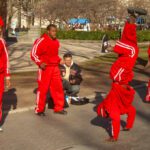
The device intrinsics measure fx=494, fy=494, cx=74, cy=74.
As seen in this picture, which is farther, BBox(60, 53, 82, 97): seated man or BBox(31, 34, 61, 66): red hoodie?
BBox(60, 53, 82, 97): seated man

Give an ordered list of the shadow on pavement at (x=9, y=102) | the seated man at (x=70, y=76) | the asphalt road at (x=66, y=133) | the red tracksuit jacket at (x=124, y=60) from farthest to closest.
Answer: the seated man at (x=70, y=76) → the shadow on pavement at (x=9, y=102) → the red tracksuit jacket at (x=124, y=60) → the asphalt road at (x=66, y=133)

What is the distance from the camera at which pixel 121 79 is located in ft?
24.9

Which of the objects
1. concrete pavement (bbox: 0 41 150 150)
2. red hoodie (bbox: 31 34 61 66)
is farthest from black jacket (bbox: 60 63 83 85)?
red hoodie (bbox: 31 34 61 66)

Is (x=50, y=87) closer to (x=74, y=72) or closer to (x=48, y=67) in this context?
(x=48, y=67)

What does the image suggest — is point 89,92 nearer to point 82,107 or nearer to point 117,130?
point 82,107

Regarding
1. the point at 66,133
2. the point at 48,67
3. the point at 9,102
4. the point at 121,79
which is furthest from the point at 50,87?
the point at 121,79

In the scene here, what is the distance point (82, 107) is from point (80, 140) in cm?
295

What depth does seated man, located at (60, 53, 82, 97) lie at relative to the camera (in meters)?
10.6

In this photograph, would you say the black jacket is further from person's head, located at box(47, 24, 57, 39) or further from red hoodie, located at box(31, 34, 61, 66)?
person's head, located at box(47, 24, 57, 39)

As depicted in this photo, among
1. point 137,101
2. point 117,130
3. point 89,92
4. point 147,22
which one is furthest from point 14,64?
point 147,22

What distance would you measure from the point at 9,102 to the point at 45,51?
1.99 meters

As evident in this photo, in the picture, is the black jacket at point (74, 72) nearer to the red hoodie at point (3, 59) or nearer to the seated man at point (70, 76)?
the seated man at point (70, 76)

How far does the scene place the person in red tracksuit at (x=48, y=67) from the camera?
9258 mm

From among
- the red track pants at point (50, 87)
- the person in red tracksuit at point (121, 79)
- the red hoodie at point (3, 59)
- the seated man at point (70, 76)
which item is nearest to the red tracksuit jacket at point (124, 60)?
the person in red tracksuit at point (121, 79)
